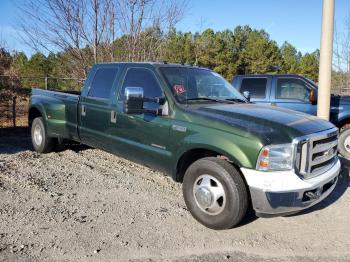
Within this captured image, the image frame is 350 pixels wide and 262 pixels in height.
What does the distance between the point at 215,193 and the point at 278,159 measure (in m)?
0.78

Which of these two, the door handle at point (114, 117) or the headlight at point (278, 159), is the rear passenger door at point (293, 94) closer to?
the door handle at point (114, 117)

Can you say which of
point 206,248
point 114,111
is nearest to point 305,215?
point 206,248

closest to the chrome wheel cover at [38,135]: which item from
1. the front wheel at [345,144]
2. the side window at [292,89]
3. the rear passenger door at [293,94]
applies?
the rear passenger door at [293,94]

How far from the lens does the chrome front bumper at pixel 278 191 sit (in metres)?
3.57

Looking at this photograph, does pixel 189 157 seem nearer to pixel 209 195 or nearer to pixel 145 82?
pixel 209 195

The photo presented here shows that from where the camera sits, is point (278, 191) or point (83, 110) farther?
point (83, 110)

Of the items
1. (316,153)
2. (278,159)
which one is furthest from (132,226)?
(316,153)

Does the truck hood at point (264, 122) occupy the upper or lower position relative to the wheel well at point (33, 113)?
upper

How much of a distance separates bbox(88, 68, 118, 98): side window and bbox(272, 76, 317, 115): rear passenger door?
4786 millimetres

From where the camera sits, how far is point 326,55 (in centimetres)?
648

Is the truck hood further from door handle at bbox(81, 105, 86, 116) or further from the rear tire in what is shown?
the rear tire

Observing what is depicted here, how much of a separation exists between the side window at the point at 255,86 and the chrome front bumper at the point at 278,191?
19.5ft

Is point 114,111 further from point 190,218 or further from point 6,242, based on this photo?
point 6,242

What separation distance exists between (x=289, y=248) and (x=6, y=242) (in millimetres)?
2821
